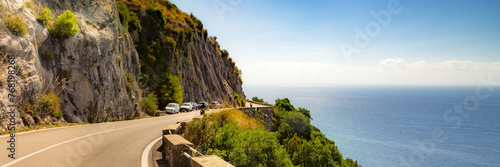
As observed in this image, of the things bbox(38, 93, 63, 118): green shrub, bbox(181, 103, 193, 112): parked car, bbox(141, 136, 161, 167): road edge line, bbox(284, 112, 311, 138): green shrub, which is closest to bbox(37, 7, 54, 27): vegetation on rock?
bbox(38, 93, 63, 118): green shrub

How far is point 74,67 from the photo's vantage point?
15.0 m

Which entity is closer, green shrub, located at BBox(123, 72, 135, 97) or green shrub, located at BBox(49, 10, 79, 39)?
green shrub, located at BBox(49, 10, 79, 39)

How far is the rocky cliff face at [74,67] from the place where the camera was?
1035 cm

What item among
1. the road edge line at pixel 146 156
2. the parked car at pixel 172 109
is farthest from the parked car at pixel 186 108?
the road edge line at pixel 146 156

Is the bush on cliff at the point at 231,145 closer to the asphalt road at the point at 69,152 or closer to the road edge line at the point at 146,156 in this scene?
the road edge line at the point at 146,156

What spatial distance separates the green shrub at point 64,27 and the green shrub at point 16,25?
9.63 ft

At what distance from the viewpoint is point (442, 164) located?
176 ft

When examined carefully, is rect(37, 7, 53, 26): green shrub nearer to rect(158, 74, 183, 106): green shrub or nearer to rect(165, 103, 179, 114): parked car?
rect(165, 103, 179, 114): parked car

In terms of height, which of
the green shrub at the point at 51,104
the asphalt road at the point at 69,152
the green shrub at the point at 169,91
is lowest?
the asphalt road at the point at 69,152

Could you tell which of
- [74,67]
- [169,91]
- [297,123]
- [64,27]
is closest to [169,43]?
[169,91]

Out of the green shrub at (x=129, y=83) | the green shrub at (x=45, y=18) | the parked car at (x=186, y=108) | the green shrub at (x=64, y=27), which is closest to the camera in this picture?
the green shrub at (x=45, y=18)

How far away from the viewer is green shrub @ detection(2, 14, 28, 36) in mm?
10188

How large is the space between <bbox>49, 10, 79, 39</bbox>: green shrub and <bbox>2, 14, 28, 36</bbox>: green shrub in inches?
116

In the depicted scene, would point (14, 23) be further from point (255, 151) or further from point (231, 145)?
point (255, 151)
